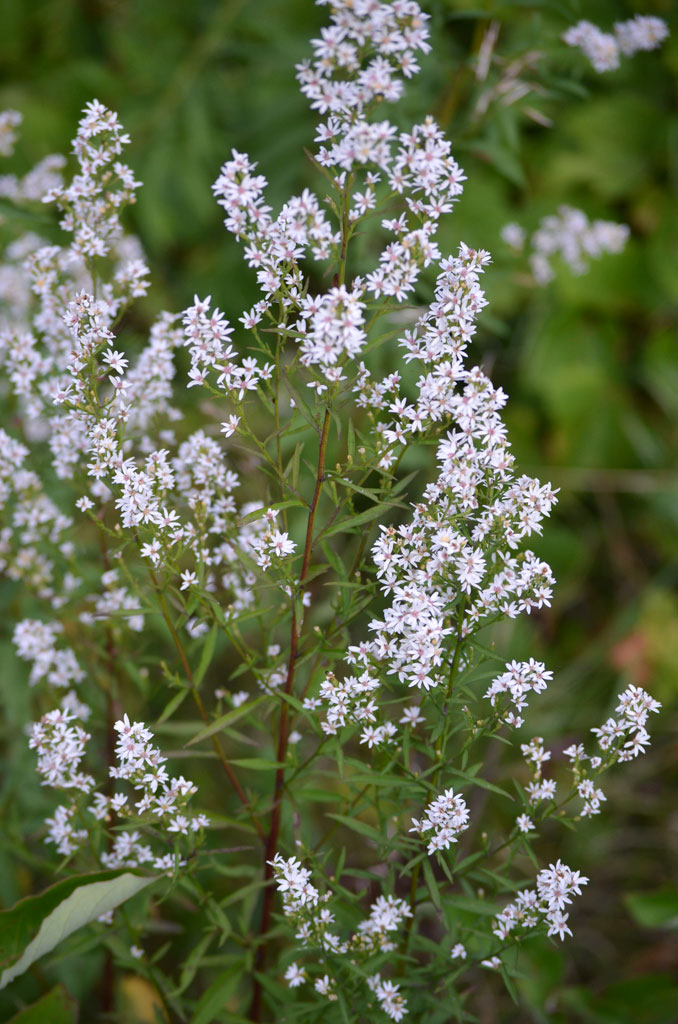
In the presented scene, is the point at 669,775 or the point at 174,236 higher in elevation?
the point at 174,236

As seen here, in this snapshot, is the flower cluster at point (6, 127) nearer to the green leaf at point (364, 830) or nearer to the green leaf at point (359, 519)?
the green leaf at point (359, 519)

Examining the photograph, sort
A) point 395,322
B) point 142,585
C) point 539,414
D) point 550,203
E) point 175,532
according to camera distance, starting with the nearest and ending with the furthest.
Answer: point 175,532
point 142,585
point 395,322
point 550,203
point 539,414

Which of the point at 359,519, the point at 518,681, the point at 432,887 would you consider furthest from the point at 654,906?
the point at 359,519

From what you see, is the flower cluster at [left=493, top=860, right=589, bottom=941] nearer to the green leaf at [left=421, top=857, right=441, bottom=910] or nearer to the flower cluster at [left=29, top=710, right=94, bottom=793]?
the green leaf at [left=421, top=857, right=441, bottom=910]

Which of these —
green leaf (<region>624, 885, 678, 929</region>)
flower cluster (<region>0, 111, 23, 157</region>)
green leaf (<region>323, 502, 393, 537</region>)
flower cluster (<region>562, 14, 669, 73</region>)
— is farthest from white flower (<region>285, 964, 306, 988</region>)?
flower cluster (<region>562, 14, 669, 73</region>)

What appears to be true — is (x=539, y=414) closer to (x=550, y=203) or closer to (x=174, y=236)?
(x=550, y=203)

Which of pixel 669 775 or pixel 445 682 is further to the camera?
pixel 669 775

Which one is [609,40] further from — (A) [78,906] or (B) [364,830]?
(A) [78,906]

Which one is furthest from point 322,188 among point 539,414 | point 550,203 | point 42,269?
point 42,269

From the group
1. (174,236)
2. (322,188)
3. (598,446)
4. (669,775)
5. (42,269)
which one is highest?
(42,269)
